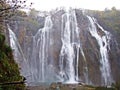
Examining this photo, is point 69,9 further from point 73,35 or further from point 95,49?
point 95,49

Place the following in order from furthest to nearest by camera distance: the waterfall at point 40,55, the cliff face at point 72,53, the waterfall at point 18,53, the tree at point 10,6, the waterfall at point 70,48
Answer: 1. the waterfall at point 40,55
2. the cliff face at point 72,53
3. the waterfall at point 18,53
4. the waterfall at point 70,48
5. the tree at point 10,6

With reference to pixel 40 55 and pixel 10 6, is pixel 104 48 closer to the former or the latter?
pixel 40 55

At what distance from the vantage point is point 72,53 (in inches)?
Answer: 1087

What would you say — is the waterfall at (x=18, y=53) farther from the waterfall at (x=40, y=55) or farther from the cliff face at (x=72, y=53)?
the waterfall at (x=40, y=55)

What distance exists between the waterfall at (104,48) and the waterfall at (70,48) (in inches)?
72.0

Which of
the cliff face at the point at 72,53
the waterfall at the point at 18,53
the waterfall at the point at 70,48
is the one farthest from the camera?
the cliff face at the point at 72,53

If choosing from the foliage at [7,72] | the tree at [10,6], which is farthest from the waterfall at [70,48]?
the tree at [10,6]

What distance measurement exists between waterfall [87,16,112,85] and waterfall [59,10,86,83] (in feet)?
6.00

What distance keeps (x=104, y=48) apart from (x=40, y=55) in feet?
21.7

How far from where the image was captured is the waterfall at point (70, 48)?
87.1ft

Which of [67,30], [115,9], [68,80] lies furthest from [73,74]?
[115,9]

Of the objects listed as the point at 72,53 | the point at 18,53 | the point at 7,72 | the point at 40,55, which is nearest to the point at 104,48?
the point at 72,53

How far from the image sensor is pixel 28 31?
28938 mm

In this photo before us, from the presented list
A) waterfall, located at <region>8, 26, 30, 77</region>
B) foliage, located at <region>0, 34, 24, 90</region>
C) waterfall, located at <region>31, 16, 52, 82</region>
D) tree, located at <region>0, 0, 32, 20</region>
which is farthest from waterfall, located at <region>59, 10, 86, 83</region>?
tree, located at <region>0, 0, 32, 20</region>
